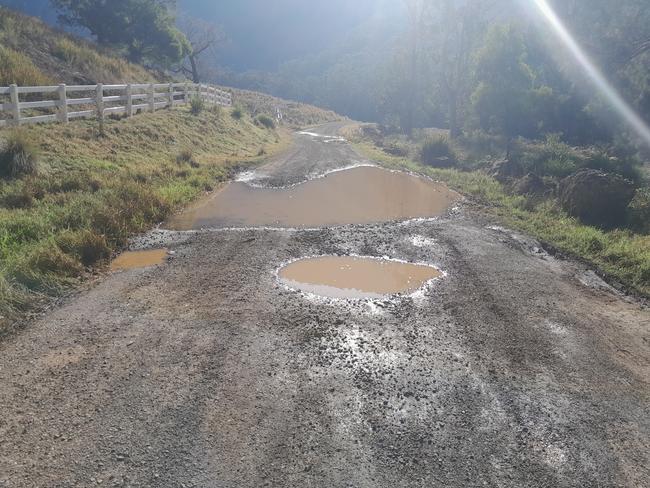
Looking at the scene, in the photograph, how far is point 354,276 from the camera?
7.18m

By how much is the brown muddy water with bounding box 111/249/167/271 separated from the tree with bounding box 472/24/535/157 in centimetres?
2421

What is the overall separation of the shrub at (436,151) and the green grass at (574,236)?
301 inches

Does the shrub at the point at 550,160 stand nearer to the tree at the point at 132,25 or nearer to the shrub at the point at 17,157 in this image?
the shrub at the point at 17,157

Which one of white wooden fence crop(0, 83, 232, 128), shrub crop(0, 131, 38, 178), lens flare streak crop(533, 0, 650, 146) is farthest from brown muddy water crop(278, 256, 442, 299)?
lens flare streak crop(533, 0, 650, 146)

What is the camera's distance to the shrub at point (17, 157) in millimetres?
10258

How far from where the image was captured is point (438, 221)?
10.4 metres

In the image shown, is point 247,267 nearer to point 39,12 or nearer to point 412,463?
point 412,463

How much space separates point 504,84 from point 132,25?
23521mm

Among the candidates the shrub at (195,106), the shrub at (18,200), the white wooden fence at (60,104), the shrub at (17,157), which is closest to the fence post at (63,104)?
the white wooden fence at (60,104)

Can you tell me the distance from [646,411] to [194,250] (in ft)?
20.6

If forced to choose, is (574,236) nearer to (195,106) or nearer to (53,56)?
(195,106)

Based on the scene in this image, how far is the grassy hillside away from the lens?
724 inches

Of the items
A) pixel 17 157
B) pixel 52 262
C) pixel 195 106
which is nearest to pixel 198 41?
pixel 195 106

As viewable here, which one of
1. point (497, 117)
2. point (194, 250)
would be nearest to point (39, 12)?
point (497, 117)
